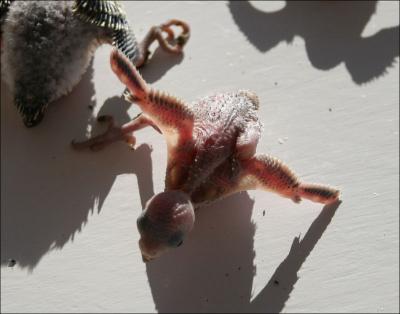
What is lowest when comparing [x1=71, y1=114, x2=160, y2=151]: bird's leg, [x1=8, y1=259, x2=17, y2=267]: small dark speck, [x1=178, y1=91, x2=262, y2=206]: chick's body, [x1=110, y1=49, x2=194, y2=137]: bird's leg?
[x1=8, y1=259, x2=17, y2=267]: small dark speck

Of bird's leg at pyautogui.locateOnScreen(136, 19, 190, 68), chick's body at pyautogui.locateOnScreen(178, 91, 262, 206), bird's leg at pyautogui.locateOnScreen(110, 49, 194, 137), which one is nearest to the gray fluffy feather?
bird's leg at pyautogui.locateOnScreen(136, 19, 190, 68)

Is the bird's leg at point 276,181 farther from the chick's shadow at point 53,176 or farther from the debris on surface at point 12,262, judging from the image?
the debris on surface at point 12,262

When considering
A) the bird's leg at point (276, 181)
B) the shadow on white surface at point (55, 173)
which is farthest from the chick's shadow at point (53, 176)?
the bird's leg at point (276, 181)

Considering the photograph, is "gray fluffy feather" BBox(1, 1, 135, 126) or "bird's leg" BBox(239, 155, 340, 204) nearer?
"bird's leg" BBox(239, 155, 340, 204)

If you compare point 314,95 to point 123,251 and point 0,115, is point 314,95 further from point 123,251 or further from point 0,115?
point 0,115

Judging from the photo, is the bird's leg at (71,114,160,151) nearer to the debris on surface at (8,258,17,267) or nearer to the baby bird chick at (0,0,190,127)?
the baby bird chick at (0,0,190,127)
